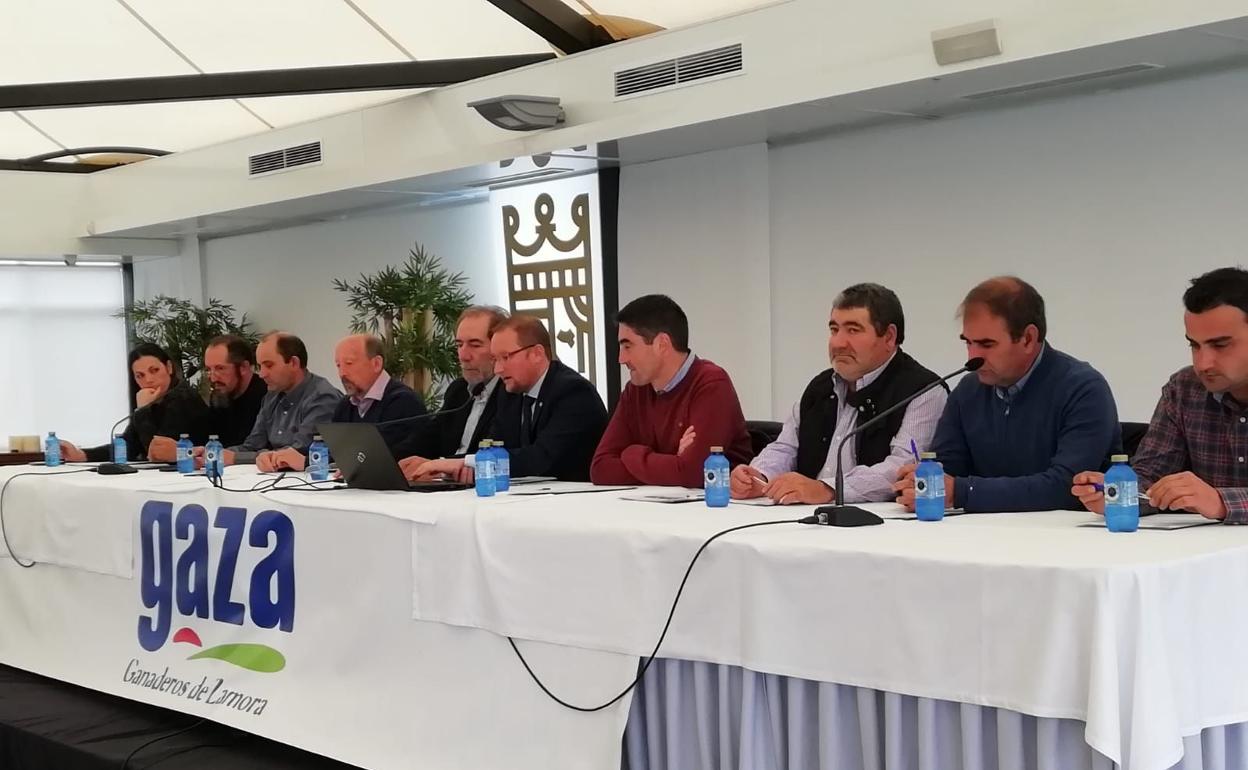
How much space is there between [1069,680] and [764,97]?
3.81m

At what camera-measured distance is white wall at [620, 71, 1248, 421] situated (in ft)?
16.4

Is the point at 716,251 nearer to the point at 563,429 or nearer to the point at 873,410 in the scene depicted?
the point at 563,429

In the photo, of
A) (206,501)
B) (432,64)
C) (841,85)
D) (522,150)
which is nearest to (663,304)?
(206,501)

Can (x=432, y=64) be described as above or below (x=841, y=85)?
above

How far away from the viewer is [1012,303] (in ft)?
9.13

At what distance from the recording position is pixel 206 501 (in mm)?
3467

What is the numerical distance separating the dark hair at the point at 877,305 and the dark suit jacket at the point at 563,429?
38.5 inches

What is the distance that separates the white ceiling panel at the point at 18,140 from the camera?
8.71 m

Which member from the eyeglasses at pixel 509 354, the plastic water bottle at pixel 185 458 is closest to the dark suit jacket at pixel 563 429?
the eyeglasses at pixel 509 354

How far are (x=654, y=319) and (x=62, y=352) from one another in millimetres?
8373

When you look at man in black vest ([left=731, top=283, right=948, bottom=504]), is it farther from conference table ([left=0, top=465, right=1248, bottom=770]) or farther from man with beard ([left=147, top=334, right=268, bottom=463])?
man with beard ([left=147, top=334, right=268, bottom=463])

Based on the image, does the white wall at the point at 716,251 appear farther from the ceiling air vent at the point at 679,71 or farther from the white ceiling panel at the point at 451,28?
the white ceiling panel at the point at 451,28

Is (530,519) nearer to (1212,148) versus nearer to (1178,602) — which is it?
(1178,602)

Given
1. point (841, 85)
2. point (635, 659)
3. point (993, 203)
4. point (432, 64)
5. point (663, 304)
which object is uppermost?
point (432, 64)
